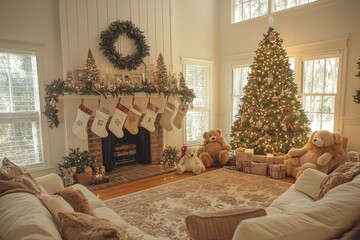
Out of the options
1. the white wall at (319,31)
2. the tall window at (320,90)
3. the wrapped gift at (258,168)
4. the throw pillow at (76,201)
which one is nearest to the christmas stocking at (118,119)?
the wrapped gift at (258,168)

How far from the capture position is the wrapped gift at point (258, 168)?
4.32 meters

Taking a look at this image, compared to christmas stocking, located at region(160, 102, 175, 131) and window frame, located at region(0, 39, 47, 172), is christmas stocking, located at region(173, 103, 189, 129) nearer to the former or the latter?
christmas stocking, located at region(160, 102, 175, 131)

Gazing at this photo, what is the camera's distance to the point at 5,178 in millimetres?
1690

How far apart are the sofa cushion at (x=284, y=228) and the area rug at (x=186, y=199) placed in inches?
66.5

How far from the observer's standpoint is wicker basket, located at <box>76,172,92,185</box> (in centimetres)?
391

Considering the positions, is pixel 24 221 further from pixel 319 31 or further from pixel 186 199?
pixel 319 31

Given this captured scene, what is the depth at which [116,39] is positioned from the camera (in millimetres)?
4426

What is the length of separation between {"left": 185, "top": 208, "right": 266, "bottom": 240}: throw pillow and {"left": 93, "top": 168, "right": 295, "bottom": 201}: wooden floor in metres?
2.61

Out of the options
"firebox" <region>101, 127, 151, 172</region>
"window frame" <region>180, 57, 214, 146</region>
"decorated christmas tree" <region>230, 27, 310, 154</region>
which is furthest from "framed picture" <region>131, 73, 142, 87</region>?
"decorated christmas tree" <region>230, 27, 310, 154</region>

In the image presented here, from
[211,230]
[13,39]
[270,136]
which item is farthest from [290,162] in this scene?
[13,39]

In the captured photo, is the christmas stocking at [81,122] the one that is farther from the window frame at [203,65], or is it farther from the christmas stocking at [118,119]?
the window frame at [203,65]

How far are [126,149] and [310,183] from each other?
3.45 metres

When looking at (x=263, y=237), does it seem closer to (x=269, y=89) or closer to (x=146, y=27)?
(x=269, y=89)

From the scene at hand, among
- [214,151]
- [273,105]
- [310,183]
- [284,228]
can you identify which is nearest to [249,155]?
[214,151]
